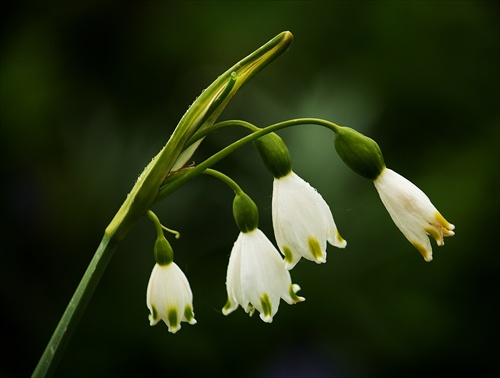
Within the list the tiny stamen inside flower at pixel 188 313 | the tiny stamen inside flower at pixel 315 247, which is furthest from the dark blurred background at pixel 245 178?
the tiny stamen inside flower at pixel 315 247

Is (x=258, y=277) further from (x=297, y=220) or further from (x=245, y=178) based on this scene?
(x=245, y=178)

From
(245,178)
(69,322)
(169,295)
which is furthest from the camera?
(245,178)

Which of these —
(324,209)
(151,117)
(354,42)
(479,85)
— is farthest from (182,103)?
(324,209)

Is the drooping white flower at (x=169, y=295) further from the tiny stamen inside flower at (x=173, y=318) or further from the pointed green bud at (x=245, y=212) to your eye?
the pointed green bud at (x=245, y=212)

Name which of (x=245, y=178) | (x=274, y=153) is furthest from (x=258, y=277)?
(x=245, y=178)

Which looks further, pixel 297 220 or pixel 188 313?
pixel 188 313

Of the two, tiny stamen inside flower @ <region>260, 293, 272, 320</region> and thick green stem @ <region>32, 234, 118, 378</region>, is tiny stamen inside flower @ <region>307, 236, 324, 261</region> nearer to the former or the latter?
tiny stamen inside flower @ <region>260, 293, 272, 320</region>

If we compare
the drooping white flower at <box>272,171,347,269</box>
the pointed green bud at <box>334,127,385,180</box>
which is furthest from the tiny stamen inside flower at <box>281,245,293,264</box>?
the pointed green bud at <box>334,127,385,180</box>
